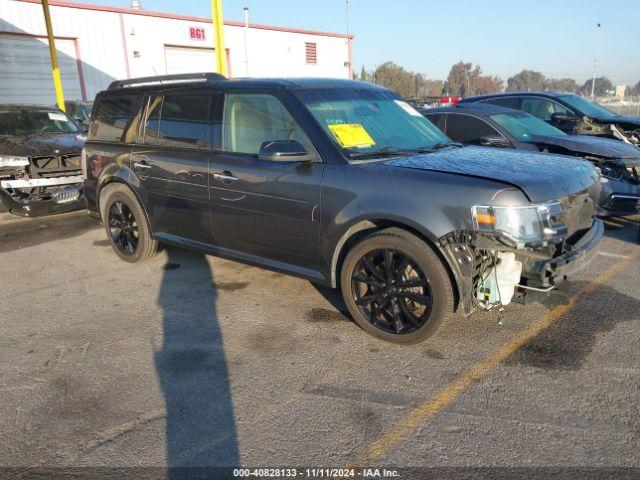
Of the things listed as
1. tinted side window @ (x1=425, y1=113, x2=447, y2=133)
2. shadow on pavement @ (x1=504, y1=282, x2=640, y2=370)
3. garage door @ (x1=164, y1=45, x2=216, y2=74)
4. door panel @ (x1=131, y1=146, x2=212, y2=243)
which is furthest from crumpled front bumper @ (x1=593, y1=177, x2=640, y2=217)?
garage door @ (x1=164, y1=45, x2=216, y2=74)

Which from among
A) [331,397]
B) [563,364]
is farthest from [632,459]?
[331,397]

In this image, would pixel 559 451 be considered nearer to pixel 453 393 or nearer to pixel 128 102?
pixel 453 393

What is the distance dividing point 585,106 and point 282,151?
7.77m

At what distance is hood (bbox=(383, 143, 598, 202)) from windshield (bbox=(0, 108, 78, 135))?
23.9 feet

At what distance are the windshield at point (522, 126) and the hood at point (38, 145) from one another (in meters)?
6.27

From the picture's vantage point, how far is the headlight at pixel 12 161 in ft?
23.7

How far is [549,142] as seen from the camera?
683cm

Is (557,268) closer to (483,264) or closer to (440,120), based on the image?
(483,264)

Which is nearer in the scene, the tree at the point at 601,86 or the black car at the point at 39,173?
the black car at the point at 39,173

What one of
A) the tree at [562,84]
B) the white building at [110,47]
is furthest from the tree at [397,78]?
the white building at [110,47]

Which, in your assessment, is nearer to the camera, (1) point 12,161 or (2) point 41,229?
(1) point 12,161

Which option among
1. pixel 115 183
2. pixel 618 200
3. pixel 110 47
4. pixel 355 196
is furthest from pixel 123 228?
pixel 110 47

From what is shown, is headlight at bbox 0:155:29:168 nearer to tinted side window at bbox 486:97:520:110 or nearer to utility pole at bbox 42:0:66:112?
utility pole at bbox 42:0:66:112

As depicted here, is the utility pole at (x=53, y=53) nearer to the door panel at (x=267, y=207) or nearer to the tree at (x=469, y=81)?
the door panel at (x=267, y=207)
